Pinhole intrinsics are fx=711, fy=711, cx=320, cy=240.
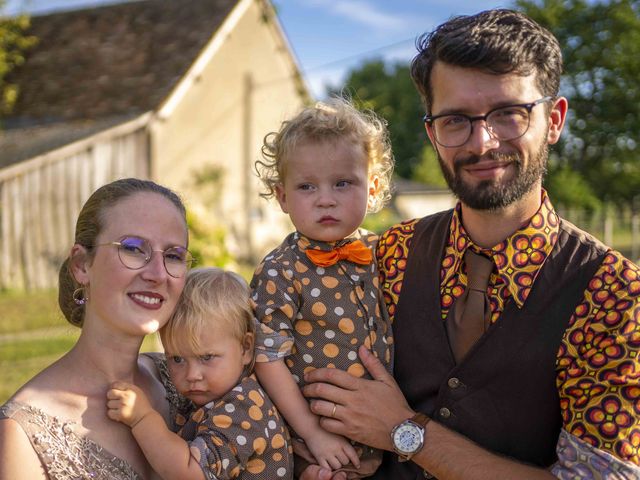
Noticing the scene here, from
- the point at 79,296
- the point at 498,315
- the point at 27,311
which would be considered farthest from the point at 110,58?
the point at 498,315

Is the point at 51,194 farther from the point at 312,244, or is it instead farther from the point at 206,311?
the point at 206,311

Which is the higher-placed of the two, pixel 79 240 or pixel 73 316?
pixel 79 240

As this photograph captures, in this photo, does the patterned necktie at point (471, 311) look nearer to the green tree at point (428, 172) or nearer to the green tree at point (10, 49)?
the green tree at point (10, 49)

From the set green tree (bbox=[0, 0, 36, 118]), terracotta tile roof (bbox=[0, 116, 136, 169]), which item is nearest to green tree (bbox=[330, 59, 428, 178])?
green tree (bbox=[0, 0, 36, 118])

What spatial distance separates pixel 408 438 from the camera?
2469 mm

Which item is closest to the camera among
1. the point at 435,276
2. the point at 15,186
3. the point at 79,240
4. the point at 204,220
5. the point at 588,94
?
the point at 79,240

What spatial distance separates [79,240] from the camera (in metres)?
2.50

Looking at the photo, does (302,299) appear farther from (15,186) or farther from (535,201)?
(15,186)

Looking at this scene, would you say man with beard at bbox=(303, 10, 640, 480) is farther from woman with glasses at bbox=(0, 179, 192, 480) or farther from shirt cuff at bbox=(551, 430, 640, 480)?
woman with glasses at bbox=(0, 179, 192, 480)

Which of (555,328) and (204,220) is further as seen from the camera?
(204,220)

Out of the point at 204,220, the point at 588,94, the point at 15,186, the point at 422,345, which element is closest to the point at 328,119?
the point at 422,345

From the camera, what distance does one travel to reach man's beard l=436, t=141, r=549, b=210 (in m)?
2.55

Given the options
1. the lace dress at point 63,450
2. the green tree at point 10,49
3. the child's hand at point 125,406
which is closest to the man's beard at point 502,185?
the child's hand at point 125,406

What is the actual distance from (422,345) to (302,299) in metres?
0.49
